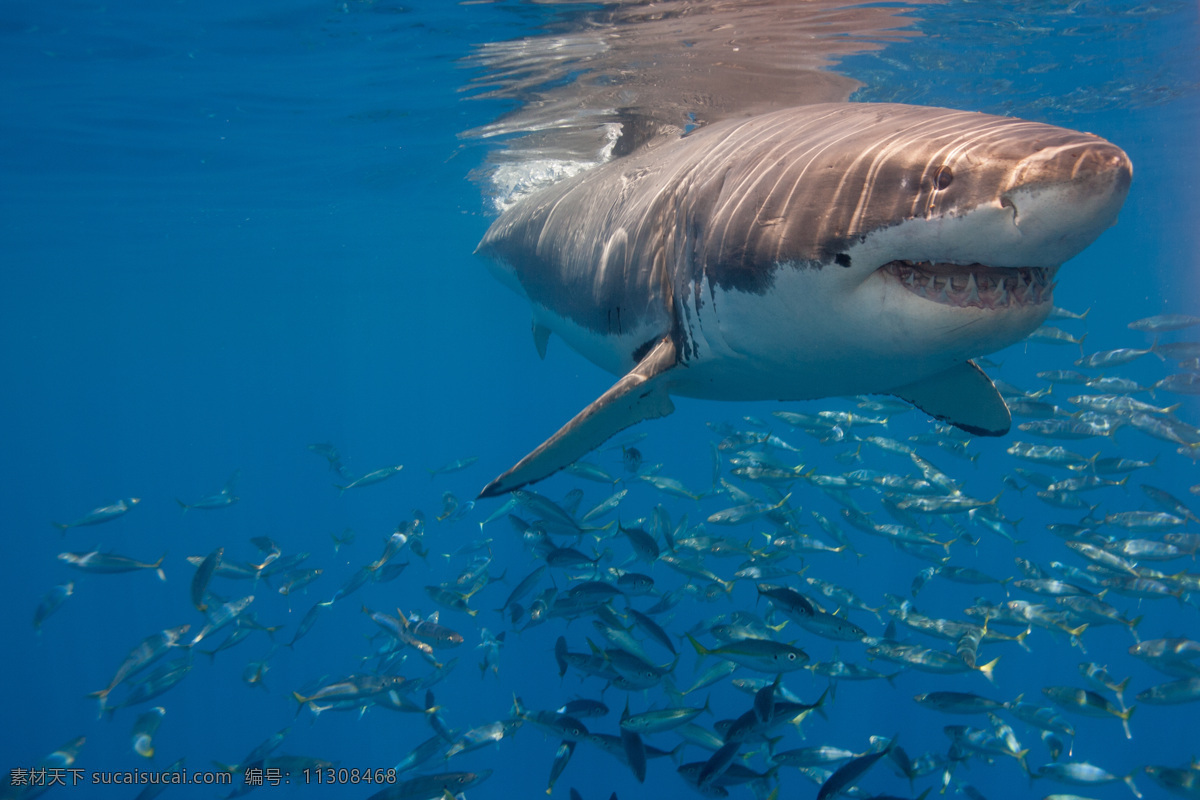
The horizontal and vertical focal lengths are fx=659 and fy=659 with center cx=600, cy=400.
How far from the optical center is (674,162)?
4168 mm

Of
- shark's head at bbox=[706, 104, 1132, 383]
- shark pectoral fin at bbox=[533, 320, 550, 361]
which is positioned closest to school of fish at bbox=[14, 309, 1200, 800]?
shark pectoral fin at bbox=[533, 320, 550, 361]

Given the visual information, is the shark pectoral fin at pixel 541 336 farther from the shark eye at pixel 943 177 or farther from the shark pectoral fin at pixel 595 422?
the shark eye at pixel 943 177

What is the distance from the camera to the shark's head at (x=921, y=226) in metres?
1.60

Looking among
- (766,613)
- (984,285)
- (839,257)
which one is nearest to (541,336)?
(766,613)

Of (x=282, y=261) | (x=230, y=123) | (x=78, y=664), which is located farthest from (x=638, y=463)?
(x=78, y=664)

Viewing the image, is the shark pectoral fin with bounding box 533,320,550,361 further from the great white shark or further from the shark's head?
the shark's head

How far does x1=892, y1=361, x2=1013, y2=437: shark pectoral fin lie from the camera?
143 inches

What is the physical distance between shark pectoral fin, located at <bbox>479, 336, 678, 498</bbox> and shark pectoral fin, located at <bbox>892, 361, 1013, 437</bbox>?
4.77 ft

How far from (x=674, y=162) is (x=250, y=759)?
654cm

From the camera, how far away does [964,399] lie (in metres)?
3.87

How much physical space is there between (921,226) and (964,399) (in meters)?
2.46

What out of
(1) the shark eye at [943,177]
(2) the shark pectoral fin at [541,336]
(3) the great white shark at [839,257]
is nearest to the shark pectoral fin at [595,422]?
(3) the great white shark at [839,257]

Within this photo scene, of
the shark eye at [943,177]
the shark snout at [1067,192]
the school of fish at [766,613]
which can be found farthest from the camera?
the school of fish at [766,613]

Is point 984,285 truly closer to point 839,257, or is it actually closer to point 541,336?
point 839,257
